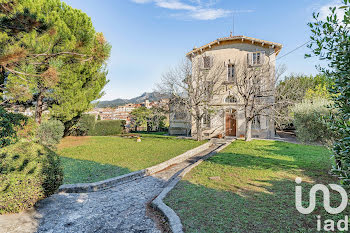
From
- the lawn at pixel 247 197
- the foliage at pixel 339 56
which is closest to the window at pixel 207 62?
the lawn at pixel 247 197

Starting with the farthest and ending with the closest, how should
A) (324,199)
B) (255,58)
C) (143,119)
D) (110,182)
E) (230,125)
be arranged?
1. (143,119)
2. (230,125)
3. (255,58)
4. (110,182)
5. (324,199)

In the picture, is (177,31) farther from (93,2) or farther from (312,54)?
(312,54)

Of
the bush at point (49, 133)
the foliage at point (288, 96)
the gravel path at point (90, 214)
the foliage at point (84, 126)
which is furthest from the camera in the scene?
the foliage at point (84, 126)

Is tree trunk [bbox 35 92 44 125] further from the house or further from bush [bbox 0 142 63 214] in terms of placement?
the house

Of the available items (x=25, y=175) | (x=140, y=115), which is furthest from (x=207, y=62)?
(x=25, y=175)

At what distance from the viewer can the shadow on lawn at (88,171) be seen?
665cm

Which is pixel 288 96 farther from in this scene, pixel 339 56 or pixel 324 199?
pixel 339 56

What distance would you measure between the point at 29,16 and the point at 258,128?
1763 cm

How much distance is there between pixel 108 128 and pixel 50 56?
16027 mm

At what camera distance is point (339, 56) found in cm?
256

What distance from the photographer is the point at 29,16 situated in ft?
17.7

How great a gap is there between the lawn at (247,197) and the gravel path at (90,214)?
2.84ft

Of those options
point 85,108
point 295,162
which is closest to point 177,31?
point 85,108

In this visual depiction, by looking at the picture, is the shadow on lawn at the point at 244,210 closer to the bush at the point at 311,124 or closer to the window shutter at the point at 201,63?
the bush at the point at 311,124
